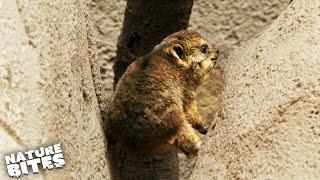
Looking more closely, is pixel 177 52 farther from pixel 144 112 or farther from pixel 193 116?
pixel 144 112

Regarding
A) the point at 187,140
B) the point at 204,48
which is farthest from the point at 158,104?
the point at 204,48

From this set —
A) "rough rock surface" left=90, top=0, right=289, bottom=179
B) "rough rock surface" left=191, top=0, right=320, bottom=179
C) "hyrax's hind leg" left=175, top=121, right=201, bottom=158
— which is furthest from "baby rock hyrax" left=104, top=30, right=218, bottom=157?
"rough rock surface" left=90, top=0, right=289, bottom=179

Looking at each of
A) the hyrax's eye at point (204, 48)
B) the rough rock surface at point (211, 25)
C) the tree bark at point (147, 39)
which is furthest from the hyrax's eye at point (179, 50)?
the rough rock surface at point (211, 25)

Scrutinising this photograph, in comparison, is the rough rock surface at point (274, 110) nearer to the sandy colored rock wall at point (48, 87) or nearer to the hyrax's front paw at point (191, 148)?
the hyrax's front paw at point (191, 148)

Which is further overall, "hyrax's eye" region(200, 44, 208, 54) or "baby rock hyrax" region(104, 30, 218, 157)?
"hyrax's eye" region(200, 44, 208, 54)

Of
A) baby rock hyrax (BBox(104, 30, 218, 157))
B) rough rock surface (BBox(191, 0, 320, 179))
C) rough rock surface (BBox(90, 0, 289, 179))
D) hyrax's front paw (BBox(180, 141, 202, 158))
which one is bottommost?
rough rock surface (BBox(90, 0, 289, 179))

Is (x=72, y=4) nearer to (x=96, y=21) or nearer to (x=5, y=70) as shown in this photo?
(x=5, y=70)

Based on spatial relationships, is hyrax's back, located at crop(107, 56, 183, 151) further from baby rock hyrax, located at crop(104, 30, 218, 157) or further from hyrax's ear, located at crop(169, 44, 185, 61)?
hyrax's ear, located at crop(169, 44, 185, 61)
